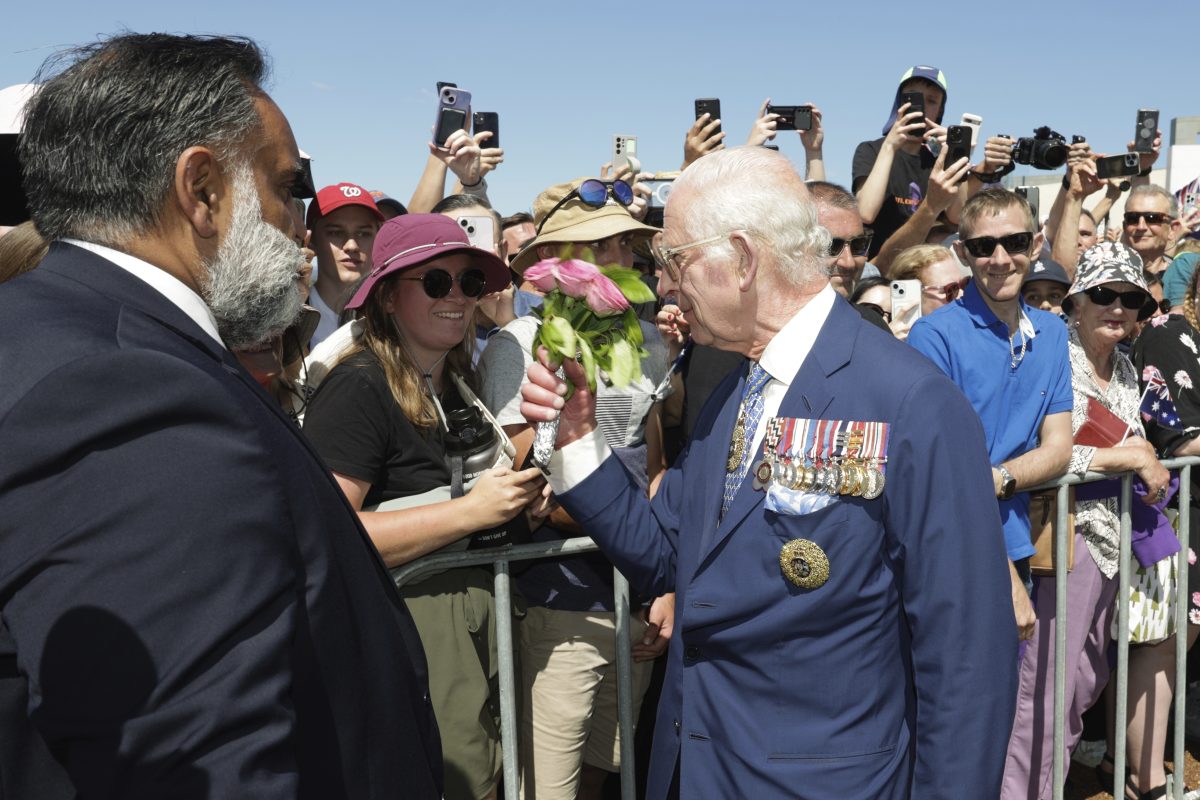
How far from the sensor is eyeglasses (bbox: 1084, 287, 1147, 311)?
4.14 m

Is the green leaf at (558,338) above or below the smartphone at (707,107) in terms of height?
below

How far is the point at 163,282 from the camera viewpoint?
1418 millimetres

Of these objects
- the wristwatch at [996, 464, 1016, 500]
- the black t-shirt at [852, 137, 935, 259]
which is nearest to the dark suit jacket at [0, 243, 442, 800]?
→ the wristwatch at [996, 464, 1016, 500]

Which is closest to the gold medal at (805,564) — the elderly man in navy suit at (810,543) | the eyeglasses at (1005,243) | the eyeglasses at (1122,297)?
the elderly man in navy suit at (810,543)

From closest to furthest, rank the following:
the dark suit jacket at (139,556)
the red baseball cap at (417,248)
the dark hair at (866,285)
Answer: the dark suit jacket at (139,556) → the red baseball cap at (417,248) → the dark hair at (866,285)

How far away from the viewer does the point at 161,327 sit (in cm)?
133

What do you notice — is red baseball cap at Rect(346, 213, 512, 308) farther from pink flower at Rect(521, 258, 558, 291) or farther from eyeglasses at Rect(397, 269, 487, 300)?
pink flower at Rect(521, 258, 558, 291)

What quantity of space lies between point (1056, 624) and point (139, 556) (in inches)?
134

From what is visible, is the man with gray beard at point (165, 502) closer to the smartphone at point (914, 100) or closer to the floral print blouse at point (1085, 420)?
the floral print blouse at point (1085, 420)

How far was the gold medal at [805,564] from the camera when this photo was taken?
2057mm

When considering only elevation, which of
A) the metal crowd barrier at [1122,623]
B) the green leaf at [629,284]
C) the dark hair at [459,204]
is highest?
the dark hair at [459,204]

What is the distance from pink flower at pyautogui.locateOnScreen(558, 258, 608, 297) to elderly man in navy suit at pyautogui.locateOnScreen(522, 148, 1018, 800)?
19 centimetres

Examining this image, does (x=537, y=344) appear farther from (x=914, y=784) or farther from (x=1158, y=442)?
(x=1158, y=442)

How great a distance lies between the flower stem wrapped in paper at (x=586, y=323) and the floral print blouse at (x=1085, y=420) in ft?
6.90
